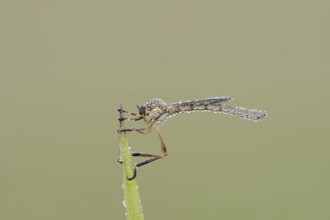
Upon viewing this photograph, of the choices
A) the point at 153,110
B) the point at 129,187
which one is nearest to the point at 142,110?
the point at 153,110

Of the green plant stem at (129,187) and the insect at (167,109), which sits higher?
the insect at (167,109)

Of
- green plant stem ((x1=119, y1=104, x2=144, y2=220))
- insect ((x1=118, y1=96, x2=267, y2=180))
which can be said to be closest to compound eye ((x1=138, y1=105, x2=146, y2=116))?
insect ((x1=118, y1=96, x2=267, y2=180))

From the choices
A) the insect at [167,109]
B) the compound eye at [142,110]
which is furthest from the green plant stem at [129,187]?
the compound eye at [142,110]

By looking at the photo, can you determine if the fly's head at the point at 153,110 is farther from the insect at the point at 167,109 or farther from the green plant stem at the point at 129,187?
the green plant stem at the point at 129,187

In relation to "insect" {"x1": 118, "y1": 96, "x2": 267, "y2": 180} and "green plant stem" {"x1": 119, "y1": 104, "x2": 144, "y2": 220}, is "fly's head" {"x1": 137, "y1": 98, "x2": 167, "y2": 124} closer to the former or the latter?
"insect" {"x1": 118, "y1": 96, "x2": 267, "y2": 180}

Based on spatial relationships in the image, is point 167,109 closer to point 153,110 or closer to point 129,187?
point 153,110
